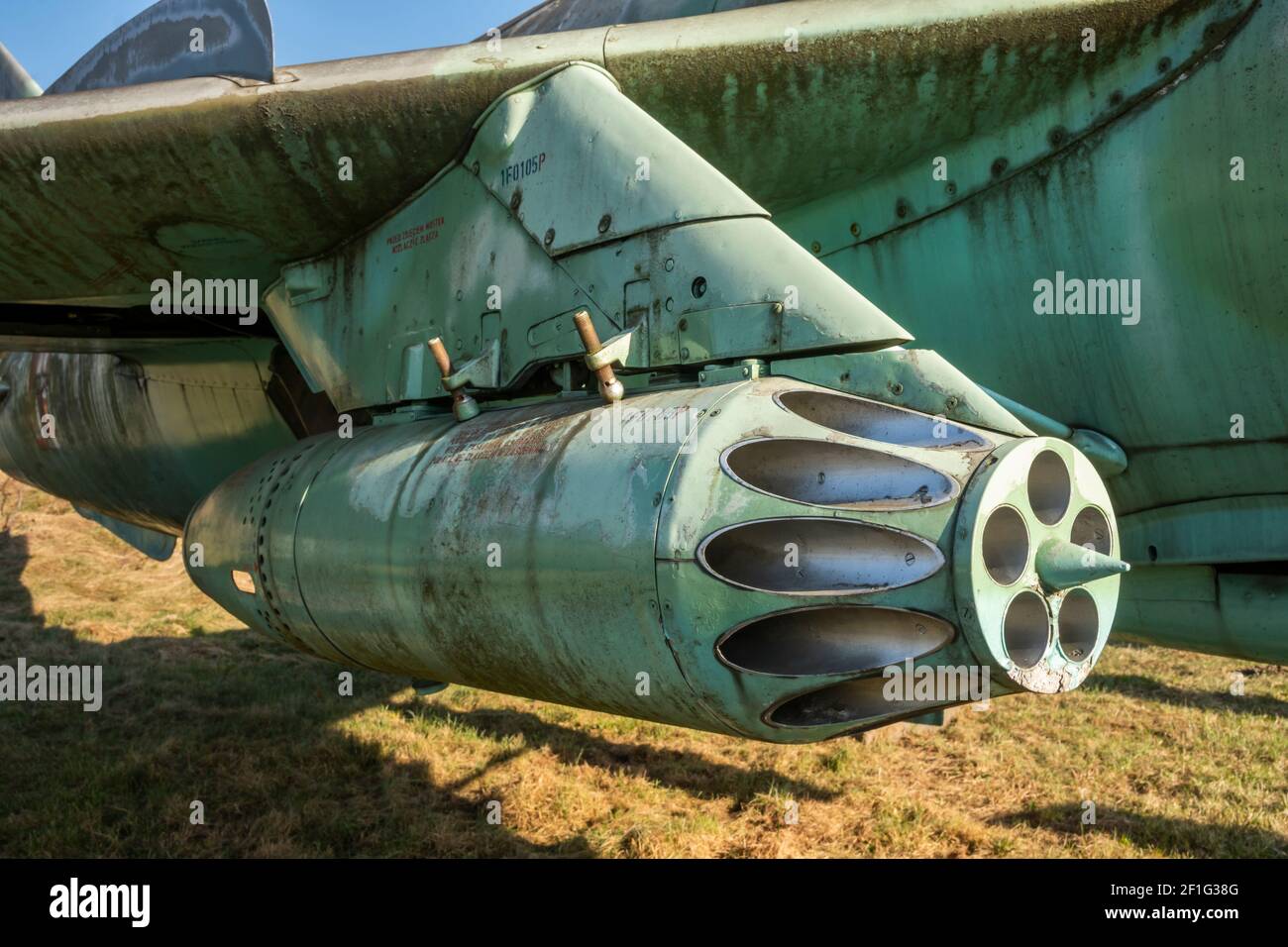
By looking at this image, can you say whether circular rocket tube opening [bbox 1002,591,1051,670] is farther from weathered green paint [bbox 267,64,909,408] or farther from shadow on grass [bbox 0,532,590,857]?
shadow on grass [bbox 0,532,590,857]

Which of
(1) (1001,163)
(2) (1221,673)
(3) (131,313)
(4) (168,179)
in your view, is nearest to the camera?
(1) (1001,163)

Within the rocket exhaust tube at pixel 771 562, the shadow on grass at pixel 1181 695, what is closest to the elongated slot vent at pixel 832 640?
the rocket exhaust tube at pixel 771 562

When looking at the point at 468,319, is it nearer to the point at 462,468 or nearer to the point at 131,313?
the point at 462,468

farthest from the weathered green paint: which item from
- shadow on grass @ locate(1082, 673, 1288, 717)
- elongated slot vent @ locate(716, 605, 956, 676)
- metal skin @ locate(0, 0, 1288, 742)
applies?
shadow on grass @ locate(1082, 673, 1288, 717)

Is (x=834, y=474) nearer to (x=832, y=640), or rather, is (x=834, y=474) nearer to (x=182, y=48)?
(x=832, y=640)

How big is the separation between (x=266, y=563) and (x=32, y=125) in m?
2.30

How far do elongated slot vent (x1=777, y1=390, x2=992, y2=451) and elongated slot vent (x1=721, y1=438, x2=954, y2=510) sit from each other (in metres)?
0.16

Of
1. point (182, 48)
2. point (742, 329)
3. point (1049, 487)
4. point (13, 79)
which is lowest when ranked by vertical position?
point (1049, 487)

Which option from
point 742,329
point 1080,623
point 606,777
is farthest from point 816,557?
point 606,777

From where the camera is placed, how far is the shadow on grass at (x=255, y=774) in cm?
596

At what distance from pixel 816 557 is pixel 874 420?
0.54 m

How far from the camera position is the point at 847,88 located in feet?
14.8

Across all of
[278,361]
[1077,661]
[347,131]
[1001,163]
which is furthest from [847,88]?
[278,361]

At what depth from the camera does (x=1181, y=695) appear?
8.77 metres
